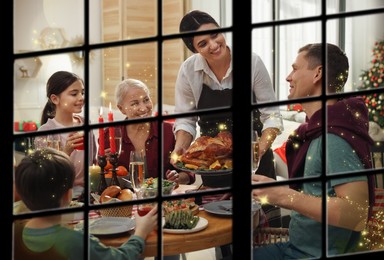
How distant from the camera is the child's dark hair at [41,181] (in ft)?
5.53

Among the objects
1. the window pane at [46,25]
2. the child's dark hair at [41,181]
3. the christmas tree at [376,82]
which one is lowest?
the child's dark hair at [41,181]

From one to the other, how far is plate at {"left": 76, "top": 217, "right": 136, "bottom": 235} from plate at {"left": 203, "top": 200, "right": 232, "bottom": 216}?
25 cm

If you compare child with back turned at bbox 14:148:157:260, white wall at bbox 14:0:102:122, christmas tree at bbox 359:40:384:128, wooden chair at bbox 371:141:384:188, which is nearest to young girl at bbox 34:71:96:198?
child with back turned at bbox 14:148:157:260

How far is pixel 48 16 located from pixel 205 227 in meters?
5.77

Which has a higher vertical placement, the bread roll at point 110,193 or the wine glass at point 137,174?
the wine glass at point 137,174

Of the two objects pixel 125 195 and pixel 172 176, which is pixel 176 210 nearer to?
pixel 125 195

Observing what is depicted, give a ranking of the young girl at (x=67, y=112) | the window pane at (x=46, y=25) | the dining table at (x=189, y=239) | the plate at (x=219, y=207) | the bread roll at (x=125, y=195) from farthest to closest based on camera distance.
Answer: the window pane at (x=46, y=25), the young girl at (x=67, y=112), the bread roll at (x=125, y=195), the plate at (x=219, y=207), the dining table at (x=189, y=239)

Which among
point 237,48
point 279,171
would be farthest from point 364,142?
point 279,171

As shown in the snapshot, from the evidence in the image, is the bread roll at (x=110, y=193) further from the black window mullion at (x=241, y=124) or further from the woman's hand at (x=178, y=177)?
the black window mullion at (x=241, y=124)

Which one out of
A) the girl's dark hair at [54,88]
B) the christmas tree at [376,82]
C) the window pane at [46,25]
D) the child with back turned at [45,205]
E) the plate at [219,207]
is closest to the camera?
the child with back turned at [45,205]

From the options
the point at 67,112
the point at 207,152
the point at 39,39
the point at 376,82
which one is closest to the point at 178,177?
the point at 207,152

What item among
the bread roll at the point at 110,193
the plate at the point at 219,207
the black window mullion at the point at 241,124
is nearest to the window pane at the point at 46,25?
the bread roll at the point at 110,193

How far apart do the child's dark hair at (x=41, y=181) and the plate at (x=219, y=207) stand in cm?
57

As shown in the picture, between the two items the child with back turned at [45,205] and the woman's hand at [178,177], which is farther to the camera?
the woman's hand at [178,177]
